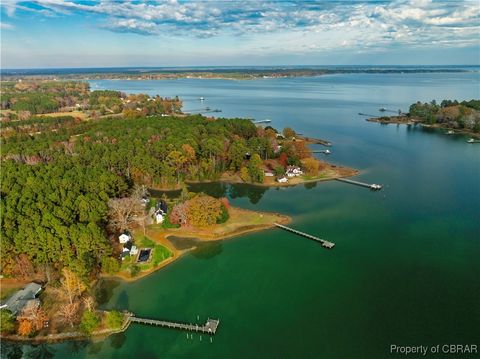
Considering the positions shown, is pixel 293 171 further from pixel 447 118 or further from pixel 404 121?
pixel 447 118

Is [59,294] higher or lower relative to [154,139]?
lower

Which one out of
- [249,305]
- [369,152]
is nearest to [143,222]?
[249,305]

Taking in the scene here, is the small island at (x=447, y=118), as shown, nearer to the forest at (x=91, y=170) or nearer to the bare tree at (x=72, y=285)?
the forest at (x=91, y=170)

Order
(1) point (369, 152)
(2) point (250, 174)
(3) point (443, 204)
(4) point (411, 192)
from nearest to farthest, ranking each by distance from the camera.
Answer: (3) point (443, 204)
(4) point (411, 192)
(2) point (250, 174)
(1) point (369, 152)

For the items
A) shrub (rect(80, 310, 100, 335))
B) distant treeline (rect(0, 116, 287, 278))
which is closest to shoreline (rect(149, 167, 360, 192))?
distant treeline (rect(0, 116, 287, 278))

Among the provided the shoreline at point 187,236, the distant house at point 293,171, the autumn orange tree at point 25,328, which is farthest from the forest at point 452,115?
the autumn orange tree at point 25,328

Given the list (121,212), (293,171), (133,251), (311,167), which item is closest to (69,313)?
(133,251)

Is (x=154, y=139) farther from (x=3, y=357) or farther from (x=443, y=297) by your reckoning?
(x=443, y=297)
